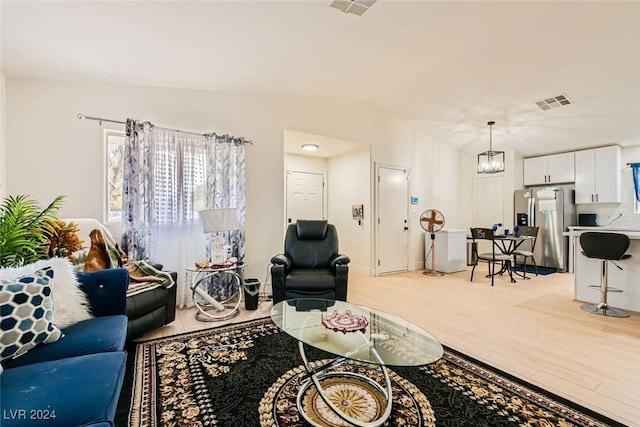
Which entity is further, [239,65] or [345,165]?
[345,165]

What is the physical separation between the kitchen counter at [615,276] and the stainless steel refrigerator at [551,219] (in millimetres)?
2260

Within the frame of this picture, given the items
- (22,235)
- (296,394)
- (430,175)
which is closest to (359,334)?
(296,394)

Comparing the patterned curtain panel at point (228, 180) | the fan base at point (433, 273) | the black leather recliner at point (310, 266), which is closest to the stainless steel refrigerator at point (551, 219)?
the fan base at point (433, 273)

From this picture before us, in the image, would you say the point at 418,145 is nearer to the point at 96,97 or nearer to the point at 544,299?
the point at 544,299

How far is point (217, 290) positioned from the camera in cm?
343

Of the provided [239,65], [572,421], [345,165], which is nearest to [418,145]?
[345,165]

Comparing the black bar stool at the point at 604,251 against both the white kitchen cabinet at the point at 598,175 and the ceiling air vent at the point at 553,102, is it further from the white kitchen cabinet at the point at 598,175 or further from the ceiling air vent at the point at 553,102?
the white kitchen cabinet at the point at 598,175

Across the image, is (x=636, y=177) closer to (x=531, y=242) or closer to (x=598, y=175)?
(x=598, y=175)

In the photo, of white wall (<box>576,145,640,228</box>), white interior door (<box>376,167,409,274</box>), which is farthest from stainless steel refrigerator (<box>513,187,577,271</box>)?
white interior door (<box>376,167,409,274</box>)

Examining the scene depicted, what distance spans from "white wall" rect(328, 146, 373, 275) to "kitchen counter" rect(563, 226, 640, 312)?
2.73 metres

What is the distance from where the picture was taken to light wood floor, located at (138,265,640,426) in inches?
70.5

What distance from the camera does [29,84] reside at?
2.71 m

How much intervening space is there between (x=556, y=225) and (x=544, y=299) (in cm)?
258

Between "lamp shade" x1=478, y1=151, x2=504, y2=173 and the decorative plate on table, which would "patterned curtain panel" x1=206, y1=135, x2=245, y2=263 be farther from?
"lamp shade" x1=478, y1=151, x2=504, y2=173
